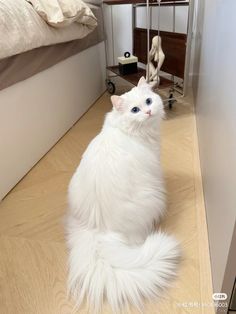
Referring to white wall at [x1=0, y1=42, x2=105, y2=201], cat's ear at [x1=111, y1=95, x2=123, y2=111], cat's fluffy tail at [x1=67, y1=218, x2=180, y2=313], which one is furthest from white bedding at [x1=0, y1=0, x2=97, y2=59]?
cat's fluffy tail at [x1=67, y1=218, x2=180, y2=313]

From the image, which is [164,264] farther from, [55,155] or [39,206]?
[55,155]

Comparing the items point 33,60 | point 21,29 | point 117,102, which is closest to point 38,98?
point 33,60

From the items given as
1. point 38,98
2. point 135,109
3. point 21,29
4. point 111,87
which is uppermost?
point 21,29

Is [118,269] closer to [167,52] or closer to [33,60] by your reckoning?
[33,60]

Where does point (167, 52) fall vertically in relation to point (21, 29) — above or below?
below

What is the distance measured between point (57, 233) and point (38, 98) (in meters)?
0.64

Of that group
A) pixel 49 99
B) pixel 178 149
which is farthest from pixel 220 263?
pixel 49 99

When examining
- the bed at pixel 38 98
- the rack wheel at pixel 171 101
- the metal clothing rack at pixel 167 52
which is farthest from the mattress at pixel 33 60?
the rack wheel at pixel 171 101

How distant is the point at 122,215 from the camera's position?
74 cm

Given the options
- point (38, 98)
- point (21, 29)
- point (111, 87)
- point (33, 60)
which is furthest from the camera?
point (111, 87)

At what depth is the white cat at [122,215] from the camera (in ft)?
2.13

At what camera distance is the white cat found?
0.65 m

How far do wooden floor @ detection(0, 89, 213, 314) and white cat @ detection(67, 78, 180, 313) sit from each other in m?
0.05

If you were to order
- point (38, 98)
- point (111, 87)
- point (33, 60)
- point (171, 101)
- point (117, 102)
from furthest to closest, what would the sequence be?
point (111, 87), point (171, 101), point (38, 98), point (33, 60), point (117, 102)
